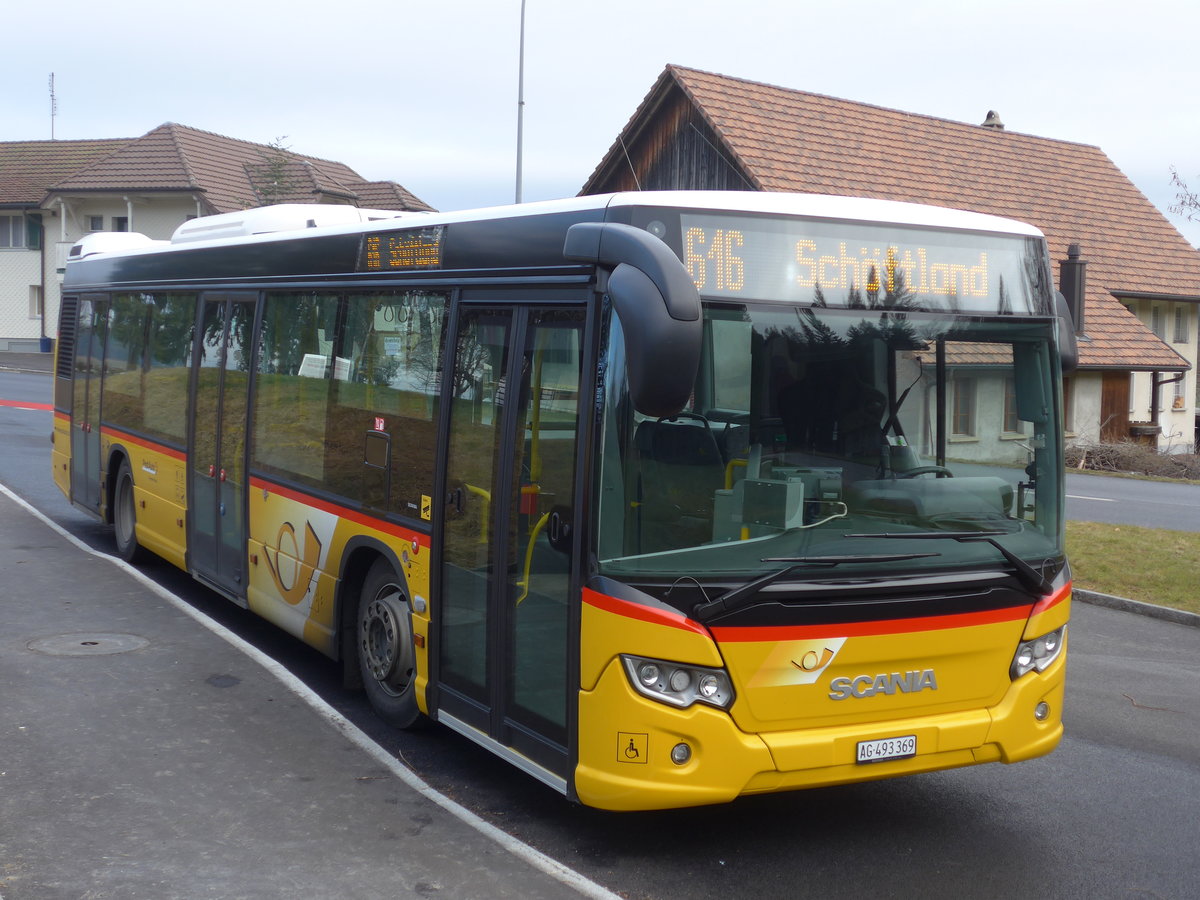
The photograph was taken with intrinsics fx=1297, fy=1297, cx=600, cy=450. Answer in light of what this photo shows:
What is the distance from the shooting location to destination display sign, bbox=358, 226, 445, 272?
22.1 feet

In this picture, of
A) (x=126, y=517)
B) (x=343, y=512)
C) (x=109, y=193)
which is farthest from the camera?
(x=109, y=193)

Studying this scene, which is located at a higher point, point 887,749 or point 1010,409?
point 1010,409

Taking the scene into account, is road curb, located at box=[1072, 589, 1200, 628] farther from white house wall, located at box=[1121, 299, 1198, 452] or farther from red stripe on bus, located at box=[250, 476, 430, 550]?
white house wall, located at box=[1121, 299, 1198, 452]

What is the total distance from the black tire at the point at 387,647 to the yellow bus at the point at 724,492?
2 centimetres

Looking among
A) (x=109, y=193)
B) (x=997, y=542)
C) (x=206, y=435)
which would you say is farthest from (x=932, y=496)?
(x=109, y=193)

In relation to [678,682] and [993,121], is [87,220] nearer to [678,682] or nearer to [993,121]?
[993,121]

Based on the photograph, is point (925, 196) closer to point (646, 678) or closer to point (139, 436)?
point (139, 436)

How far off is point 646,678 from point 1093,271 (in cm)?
3777

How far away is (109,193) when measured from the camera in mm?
52594

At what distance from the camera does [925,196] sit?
35.0 metres

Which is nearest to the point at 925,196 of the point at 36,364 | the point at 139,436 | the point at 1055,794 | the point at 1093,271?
the point at 1093,271

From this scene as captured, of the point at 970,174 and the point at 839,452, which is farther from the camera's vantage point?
the point at 970,174

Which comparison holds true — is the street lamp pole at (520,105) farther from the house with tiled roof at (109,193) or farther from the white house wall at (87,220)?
the white house wall at (87,220)

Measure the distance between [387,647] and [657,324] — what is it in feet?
10.4
